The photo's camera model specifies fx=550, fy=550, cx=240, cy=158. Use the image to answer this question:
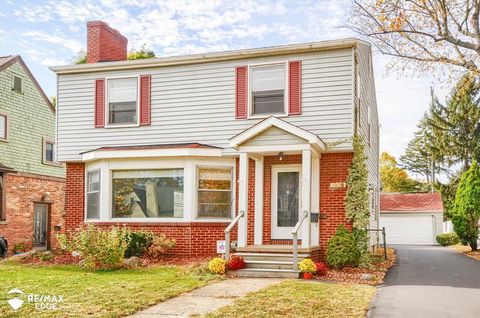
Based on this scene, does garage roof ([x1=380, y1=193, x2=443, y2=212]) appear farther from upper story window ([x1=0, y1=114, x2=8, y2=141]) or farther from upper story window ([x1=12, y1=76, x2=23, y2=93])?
upper story window ([x1=0, y1=114, x2=8, y2=141])

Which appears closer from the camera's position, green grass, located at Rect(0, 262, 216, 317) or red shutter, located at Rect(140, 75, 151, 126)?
green grass, located at Rect(0, 262, 216, 317)

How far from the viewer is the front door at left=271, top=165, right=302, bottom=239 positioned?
15.6 metres

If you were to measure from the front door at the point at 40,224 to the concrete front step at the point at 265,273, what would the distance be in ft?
46.7

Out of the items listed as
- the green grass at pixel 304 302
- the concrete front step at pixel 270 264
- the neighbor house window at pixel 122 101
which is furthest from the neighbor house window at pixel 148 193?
the green grass at pixel 304 302

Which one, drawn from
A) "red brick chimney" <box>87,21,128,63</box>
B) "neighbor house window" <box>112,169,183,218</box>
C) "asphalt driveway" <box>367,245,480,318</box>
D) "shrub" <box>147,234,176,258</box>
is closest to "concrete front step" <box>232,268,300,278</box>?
"asphalt driveway" <box>367,245,480,318</box>

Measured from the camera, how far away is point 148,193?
54.8 ft

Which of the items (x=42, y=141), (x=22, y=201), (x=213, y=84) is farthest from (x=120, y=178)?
(x=42, y=141)

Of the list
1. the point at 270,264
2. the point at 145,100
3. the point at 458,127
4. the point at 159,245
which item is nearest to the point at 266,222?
the point at 270,264

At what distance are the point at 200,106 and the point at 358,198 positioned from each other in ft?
18.0

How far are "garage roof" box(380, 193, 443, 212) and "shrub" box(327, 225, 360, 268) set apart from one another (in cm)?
2412

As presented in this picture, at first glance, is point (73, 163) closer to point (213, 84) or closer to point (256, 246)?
point (213, 84)

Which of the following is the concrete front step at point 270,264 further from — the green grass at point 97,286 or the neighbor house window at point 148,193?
the neighbor house window at point 148,193

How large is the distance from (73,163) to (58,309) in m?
10.2

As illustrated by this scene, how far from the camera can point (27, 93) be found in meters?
24.8
